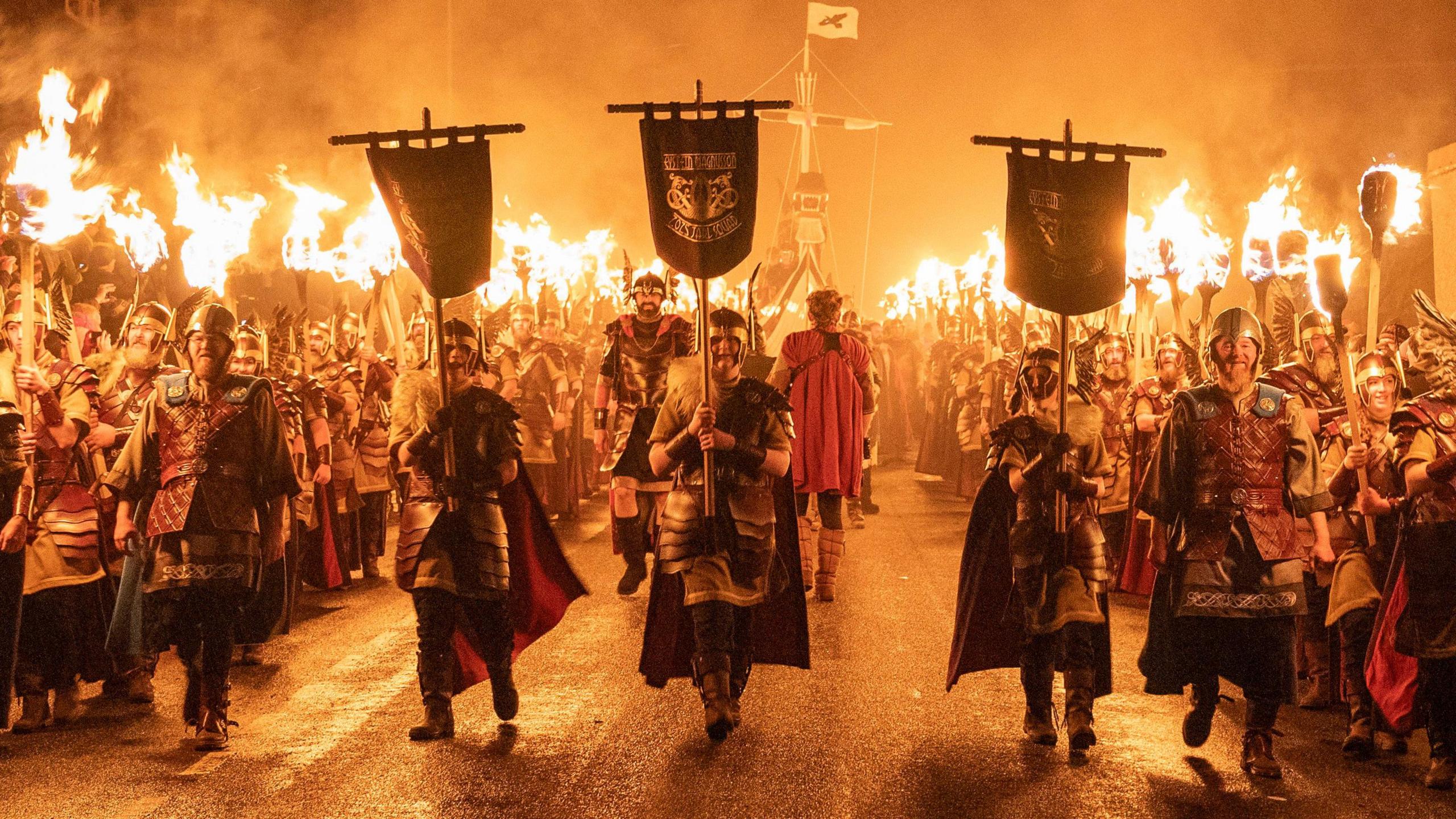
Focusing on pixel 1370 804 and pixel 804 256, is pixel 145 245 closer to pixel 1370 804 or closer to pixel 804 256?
pixel 1370 804

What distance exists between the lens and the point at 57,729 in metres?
6.73

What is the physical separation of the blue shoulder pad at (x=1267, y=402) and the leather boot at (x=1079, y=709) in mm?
1373

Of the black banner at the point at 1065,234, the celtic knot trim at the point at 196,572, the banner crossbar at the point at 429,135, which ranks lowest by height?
the celtic knot trim at the point at 196,572

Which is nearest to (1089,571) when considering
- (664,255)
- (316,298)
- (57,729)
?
(664,255)

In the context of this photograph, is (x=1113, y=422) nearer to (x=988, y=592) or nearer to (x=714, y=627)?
(x=988, y=592)

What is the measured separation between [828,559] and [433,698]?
4427 mm

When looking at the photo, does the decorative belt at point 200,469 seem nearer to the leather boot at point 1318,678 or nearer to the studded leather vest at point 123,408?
the studded leather vest at point 123,408

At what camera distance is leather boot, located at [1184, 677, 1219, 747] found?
6.14 meters

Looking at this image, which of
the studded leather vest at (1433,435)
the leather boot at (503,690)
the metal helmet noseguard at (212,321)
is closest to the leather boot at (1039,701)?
the studded leather vest at (1433,435)

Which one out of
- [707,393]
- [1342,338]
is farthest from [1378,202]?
[707,393]

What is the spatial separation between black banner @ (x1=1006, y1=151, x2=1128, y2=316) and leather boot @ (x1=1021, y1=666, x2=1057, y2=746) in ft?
5.72

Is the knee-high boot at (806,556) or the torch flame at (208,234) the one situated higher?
the torch flame at (208,234)

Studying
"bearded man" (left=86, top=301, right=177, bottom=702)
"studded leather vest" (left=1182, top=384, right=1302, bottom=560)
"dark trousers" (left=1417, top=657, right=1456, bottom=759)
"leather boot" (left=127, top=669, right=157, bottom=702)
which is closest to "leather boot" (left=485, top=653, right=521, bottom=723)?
"bearded man" (left=86, top=301, right=177, bottom=702)

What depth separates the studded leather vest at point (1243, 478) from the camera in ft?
19.6
